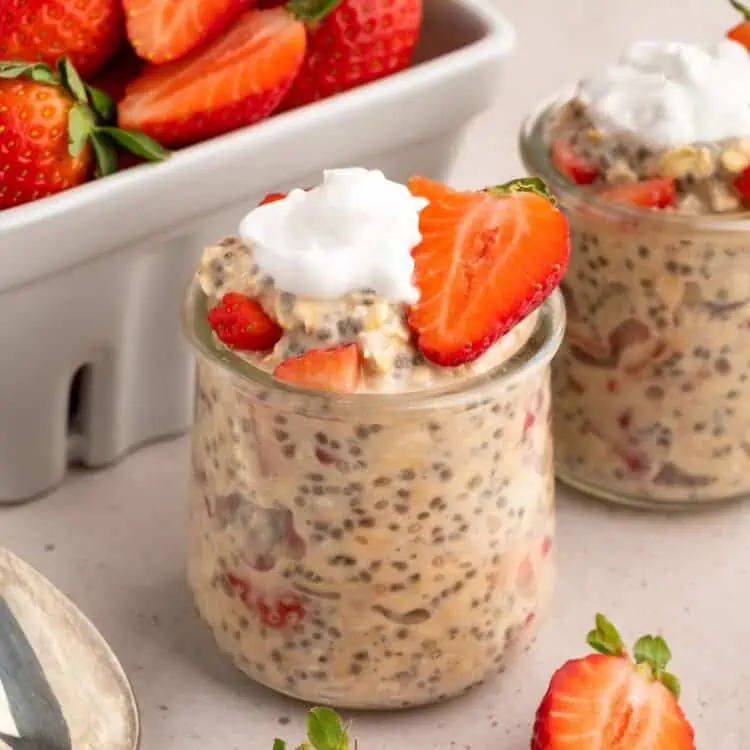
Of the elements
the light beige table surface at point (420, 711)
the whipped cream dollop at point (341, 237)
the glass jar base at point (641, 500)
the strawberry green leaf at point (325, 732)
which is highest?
the whipped cream dollop at point (341, 237)

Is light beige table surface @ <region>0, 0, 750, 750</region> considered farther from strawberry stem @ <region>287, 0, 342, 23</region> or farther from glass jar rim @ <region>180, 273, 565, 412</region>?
strawberry stem @ <region>287, 0, 342, 23</region>

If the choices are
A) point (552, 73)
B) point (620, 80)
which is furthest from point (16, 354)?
point (552, 73)

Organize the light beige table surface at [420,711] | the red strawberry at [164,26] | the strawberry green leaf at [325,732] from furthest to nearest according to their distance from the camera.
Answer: the red strawberry at [164,26], the light beige table surface at [420,711], the strawberry green leaf at [325,732]

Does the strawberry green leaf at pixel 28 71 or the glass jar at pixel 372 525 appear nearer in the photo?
the glass jar at pixel 372 525

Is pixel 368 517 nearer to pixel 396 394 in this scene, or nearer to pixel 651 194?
pixel 396 394

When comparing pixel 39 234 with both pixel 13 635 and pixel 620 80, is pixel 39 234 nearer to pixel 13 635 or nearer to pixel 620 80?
pixel 13 635

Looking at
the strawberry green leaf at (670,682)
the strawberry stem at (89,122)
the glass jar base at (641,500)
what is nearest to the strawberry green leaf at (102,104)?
the strawberry stem at (89,122)

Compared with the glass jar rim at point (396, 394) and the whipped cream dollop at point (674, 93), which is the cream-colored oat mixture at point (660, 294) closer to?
the whipped cream dollop at point (674, 93)

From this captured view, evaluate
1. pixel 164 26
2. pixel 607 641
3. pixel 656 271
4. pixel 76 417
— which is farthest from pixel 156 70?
pixel 607 641
